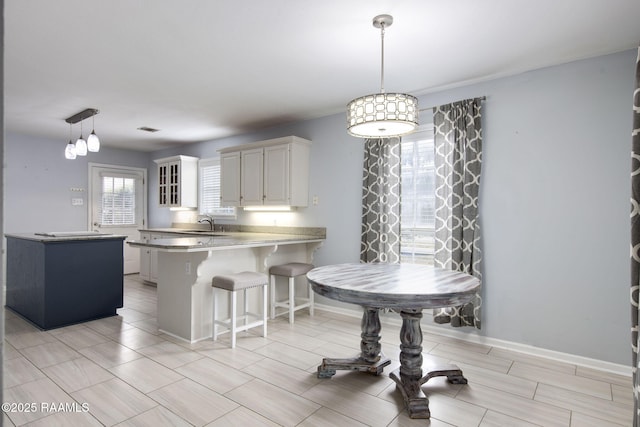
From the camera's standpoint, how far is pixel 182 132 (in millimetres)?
5531

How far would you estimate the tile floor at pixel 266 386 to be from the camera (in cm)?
209

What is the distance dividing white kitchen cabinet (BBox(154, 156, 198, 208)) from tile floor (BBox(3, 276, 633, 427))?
9.71ft

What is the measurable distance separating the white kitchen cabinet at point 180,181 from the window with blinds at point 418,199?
12.6ft

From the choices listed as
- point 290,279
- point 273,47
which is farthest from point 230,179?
point 273,47

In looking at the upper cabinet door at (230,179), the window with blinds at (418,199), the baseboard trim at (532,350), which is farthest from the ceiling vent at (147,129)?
the baseboard trim at (532,350)

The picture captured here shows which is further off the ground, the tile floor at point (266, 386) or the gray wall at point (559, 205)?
the gray wall at point (559, 205)

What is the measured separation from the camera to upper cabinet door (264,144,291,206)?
14.7 ft

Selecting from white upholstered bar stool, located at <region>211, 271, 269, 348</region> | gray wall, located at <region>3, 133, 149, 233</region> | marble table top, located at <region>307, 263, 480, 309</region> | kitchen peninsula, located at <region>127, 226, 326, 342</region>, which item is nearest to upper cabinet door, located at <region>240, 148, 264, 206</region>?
kitchen peninsula, located at <region>127, 226, 326, 342</region>

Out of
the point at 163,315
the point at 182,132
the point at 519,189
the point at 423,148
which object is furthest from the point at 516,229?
the point at 182,132

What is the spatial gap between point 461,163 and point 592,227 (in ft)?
3.78

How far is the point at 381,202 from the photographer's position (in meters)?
3.92

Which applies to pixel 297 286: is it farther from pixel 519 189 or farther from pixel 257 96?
pixel 519 189

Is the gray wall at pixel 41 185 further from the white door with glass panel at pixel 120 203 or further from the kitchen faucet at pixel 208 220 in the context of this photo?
the kitchen faucet at pixel 208 220

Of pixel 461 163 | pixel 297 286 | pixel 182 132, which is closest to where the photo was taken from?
pixel 461 163
